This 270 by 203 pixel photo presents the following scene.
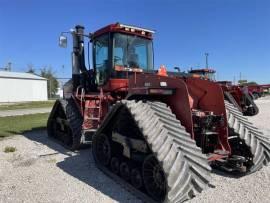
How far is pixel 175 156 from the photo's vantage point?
4.01 m

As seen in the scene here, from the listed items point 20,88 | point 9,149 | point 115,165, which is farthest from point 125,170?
point 20,88

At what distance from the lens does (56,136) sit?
9.58 meters

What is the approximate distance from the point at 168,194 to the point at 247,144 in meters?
2.09

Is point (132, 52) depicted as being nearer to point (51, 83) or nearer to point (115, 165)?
point (115, 165)

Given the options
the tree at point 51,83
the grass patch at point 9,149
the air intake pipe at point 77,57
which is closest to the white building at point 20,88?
the tree at point 51,83

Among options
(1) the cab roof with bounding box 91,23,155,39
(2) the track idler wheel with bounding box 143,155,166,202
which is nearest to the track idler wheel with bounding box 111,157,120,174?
(2) the track idler wheel with bounding box 143,155,166,202

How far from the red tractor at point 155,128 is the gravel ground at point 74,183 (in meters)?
0.26

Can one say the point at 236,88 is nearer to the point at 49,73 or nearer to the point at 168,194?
the point at 168,194

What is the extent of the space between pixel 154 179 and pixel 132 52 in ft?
12.3

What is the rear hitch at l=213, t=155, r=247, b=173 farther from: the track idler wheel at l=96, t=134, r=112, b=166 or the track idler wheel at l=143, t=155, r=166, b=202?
the track idler wheel at l=96, t=134, r=112, b=166

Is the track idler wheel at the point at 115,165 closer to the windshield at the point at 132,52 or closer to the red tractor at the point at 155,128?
the red tractor at the point at 155,128

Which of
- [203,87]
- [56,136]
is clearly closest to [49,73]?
[56,136]

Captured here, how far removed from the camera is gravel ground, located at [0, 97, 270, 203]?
456cm

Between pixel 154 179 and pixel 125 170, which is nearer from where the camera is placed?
pixel 154 179
